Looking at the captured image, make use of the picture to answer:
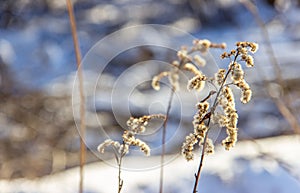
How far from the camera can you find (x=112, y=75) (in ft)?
15.9

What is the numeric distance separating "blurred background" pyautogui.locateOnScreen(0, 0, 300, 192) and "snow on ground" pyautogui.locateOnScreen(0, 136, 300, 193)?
0.03m

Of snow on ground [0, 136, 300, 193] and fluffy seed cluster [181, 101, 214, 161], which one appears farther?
snow on ground [0, 136, 300, 193]

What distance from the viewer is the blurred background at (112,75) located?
137 inches

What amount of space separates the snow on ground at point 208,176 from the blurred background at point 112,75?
1.1 inches

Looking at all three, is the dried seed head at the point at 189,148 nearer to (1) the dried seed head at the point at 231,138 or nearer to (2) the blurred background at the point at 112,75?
(1) the dried seed head at the point at 231,138

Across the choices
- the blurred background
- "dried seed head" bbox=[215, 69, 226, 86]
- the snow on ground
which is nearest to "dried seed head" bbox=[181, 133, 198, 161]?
"dried seed head" bbox=[215, 69, 226, 86]

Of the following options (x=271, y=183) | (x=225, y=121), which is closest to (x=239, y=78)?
(x=225, y=121)

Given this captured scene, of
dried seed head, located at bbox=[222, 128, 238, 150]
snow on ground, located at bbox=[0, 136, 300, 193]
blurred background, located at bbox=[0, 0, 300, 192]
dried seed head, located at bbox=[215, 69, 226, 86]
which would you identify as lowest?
dried seed head, located at bbox=[222, 128, 238, 150]

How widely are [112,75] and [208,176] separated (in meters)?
2.20

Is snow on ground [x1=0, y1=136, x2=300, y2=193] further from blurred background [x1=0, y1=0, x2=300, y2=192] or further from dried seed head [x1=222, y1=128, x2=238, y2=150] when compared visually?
dried seed head [x1=222, y1=128, x2=238, y2=150]

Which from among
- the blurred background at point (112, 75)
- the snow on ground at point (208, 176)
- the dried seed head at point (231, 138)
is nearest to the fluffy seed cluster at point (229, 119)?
the dried seed head at point (231, 138)

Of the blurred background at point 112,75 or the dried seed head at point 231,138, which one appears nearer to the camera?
the dried seed head at point 231,138

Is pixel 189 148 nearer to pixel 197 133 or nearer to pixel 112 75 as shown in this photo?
pixel 197 133

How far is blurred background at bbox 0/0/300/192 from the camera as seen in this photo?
3.49m
